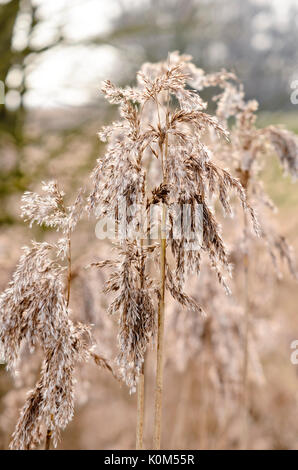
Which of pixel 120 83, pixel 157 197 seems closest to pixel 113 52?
pixel 120 83

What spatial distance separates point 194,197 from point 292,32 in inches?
179

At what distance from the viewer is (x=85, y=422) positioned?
439 cm

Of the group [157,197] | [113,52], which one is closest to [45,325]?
[157,197]

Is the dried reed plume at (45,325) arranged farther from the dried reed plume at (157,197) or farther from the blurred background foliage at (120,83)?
the blurred background foliage at (120,83)

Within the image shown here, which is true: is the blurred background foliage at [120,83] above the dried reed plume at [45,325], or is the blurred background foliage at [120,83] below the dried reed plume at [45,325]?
above

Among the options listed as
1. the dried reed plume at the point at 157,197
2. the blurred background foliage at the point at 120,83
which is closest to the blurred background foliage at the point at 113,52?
the blurred background foliage at the point at 120,83

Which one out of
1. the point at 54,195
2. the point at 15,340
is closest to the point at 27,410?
the point at 15,340

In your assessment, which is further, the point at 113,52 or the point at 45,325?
the point at 113,52

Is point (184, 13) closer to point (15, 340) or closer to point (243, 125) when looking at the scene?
point (243, 125)

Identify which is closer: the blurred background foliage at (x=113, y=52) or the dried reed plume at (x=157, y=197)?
the dried reed plume at (x=157, y=197)

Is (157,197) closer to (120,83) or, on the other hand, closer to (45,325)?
(45,325)

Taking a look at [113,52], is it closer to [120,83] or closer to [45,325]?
[120,83]

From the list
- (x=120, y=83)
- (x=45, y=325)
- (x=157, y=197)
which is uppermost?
(x=120, y=83)

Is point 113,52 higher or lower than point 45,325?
higher
